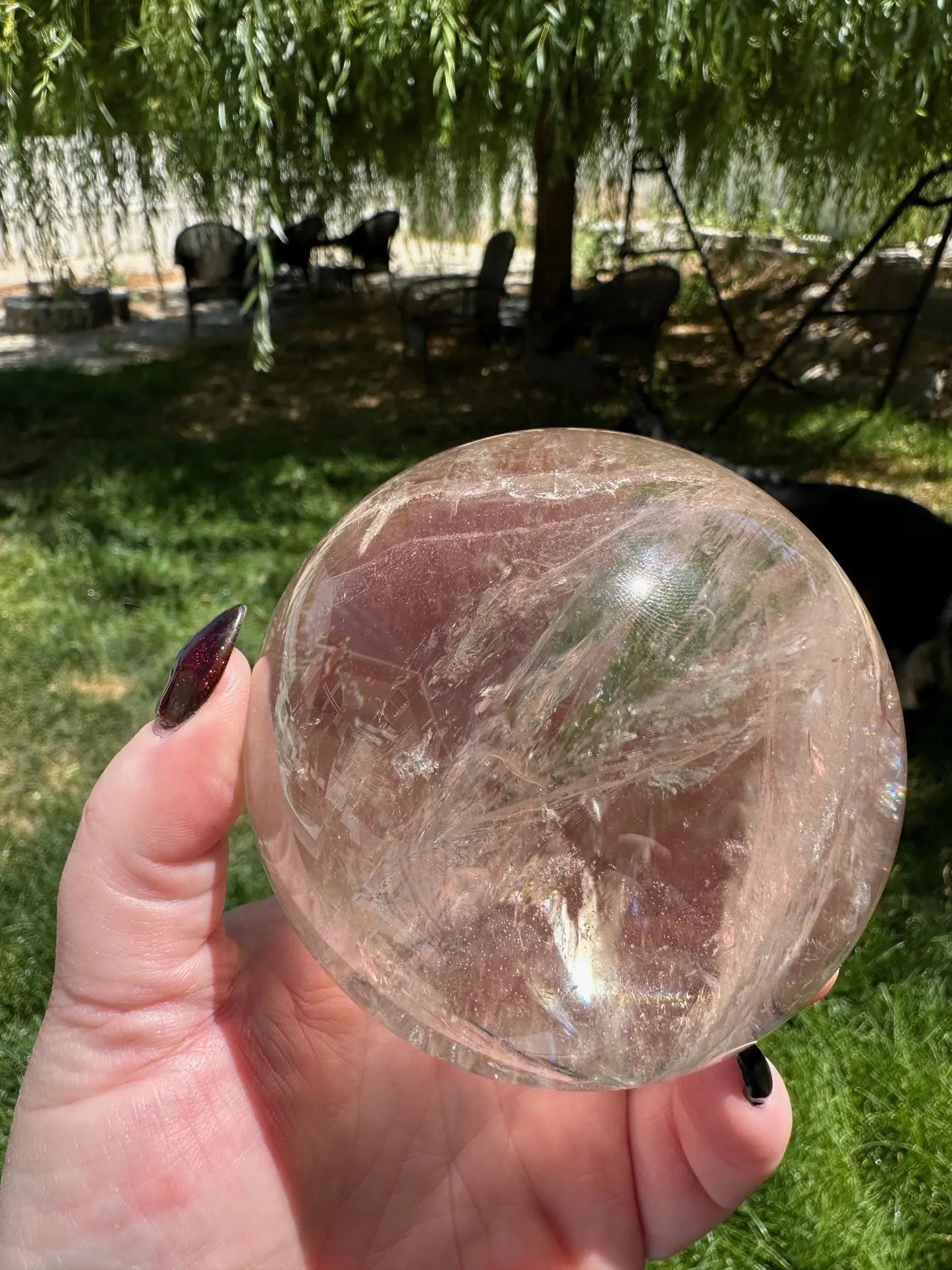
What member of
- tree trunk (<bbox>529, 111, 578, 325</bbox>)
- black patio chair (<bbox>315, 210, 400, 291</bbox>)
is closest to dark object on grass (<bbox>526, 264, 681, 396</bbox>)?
tree trunk (<bbox>529, 111, 578, 325</bbox>)

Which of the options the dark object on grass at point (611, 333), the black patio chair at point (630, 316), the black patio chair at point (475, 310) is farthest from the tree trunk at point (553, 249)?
the black patio chair at point (475, 310)

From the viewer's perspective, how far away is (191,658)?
1577 mm

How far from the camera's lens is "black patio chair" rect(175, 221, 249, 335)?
833 centimetres

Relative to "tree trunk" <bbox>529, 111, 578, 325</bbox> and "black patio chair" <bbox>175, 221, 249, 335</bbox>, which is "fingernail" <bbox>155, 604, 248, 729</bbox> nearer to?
"tree trunk" <bbox>529, 111, 578, 325</bbox>

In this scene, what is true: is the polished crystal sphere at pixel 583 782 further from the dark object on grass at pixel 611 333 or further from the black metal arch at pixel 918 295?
the dark object on grass at pixel 611 333

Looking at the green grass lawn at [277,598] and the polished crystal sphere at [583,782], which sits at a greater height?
the polished crystal sphere at [583,782]

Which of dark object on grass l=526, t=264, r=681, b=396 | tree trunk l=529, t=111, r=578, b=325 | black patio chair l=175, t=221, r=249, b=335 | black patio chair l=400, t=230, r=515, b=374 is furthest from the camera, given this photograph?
black patio chair l=175, t=221, r=249, b=335

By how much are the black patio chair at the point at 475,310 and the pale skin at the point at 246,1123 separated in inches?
253

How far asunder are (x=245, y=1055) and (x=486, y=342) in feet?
23.8

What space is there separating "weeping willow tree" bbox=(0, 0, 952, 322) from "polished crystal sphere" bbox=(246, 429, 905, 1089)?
125 inches

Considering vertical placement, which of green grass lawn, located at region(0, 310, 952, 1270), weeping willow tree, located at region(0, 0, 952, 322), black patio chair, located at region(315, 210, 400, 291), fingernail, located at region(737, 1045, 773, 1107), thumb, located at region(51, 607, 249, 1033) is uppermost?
weeping willow tree, located at region(0, 0, 952, 322)

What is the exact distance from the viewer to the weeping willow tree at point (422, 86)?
3.80 metres

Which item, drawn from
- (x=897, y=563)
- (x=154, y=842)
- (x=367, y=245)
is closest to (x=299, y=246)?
(x=367, y=245)

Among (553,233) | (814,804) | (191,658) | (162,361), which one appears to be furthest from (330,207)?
(814,804)
